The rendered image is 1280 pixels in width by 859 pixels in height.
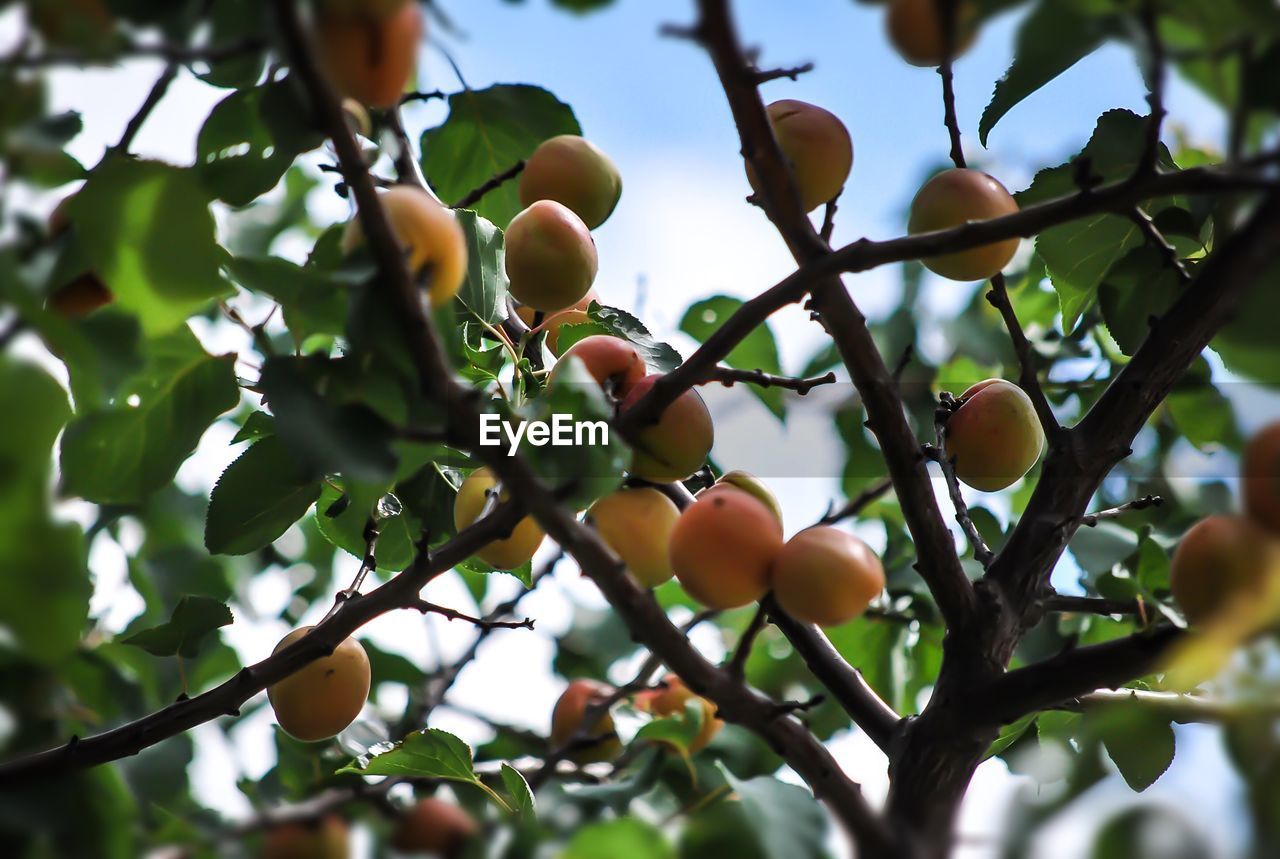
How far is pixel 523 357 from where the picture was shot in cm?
117

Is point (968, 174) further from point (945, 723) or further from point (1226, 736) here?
point (1226, 736)

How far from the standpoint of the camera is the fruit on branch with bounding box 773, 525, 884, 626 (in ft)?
2.54

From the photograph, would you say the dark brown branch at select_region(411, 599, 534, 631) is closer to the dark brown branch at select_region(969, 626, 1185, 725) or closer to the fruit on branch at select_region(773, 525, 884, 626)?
the fruit on branch at select_region(773, 525, 884, 626)

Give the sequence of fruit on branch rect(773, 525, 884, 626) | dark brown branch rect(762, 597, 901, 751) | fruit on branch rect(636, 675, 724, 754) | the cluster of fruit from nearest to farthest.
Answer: the cluster of fruit → fruit on branch rect(773, 525, 884, 626) → dark brown branch rect(762, 597, 901, 751) → fruit on branch rect(636, 675, 724, 754)

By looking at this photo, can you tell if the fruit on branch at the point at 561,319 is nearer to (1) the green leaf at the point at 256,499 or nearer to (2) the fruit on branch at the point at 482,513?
(2) the fruit on branch at the point at 482,513

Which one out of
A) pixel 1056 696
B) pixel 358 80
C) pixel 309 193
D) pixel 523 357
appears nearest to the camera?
pixel 358 80

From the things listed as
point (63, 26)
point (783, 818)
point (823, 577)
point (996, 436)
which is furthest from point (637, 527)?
point (63, 26)

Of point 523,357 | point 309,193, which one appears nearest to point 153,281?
point 523,357

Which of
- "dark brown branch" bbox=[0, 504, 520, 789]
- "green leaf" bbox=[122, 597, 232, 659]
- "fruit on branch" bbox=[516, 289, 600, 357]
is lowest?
"dark brown branch" bbox=[0, 504, 520, 789]

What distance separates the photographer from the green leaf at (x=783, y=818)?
594 millimetres

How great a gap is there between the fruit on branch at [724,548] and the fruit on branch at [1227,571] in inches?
10.3

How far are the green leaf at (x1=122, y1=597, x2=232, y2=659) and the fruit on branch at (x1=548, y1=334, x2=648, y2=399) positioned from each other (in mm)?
401

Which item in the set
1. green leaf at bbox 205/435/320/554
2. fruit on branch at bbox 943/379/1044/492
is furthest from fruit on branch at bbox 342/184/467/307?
fruit on branch at bbox 943/379/1044/492

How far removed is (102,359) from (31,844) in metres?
0.29
